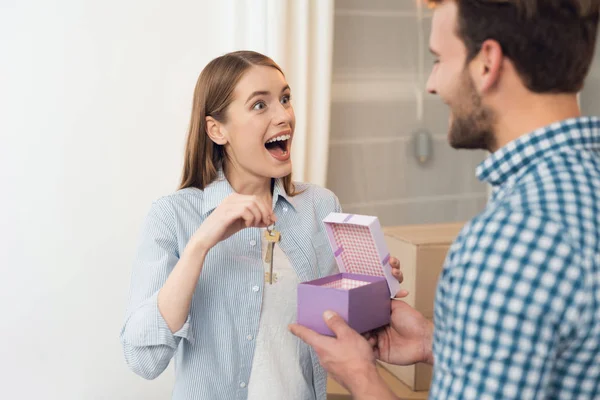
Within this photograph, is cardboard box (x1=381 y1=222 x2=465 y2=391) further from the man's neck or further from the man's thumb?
the man's neck

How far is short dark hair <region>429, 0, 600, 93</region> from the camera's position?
0.97 m

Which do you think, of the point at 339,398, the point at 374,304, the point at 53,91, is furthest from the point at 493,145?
the point at 53,91

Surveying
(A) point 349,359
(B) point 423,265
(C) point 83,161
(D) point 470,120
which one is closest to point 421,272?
(B) point 423,265

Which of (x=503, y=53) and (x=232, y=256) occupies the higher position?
(x=503, y=53)

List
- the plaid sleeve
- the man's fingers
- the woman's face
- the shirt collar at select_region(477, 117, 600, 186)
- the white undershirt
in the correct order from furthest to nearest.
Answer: the woman's face, the white undershirt, the man's fingers, the shirt collar at select_region(477, 117, 600, 186), the plaid sleeve

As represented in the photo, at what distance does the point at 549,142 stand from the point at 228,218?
0.69 metres

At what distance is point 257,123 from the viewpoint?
1716 mm

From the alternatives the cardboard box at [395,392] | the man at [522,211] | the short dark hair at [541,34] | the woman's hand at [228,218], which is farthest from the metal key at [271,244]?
the cardboard box at [395,392]

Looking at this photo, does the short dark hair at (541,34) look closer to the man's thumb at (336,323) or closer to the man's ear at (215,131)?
the man's thumb at (336,323)

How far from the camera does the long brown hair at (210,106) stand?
1726mm

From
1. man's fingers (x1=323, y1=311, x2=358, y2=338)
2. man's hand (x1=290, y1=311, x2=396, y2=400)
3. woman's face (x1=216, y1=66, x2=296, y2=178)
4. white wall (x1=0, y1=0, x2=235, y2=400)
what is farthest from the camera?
white wall (x1=0, y1=0, x2=235, y2=400)

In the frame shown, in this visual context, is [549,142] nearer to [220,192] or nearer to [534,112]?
[534,112]

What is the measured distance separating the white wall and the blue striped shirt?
0.91 m

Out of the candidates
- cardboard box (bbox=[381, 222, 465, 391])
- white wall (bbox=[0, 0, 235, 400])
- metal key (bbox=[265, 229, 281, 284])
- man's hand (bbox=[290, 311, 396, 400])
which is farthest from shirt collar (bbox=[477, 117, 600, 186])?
white wall (bbox=[0, 0, 235, 400])
